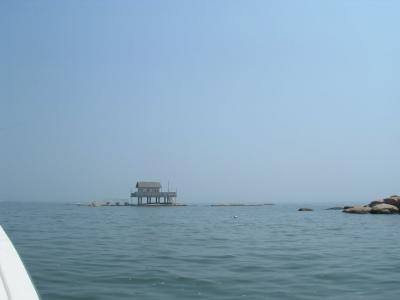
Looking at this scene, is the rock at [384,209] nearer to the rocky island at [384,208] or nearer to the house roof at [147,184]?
the rocky island at [384,208]

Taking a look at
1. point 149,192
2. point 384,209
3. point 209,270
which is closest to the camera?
point 209,270

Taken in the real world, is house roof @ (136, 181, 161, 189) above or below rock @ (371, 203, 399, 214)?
above

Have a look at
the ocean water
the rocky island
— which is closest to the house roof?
the rocky island

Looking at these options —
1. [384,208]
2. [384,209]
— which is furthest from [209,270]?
[384,208]

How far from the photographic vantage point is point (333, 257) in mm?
17875

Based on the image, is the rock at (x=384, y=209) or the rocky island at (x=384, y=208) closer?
the rock at (x=384, y=209)

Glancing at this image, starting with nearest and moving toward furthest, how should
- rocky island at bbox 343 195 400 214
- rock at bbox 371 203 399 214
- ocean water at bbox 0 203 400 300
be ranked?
ocean water at bbox 0 203 400 300 < rock at bbox 371 203 399 214 < rocky island at bbox 343 195 400 214

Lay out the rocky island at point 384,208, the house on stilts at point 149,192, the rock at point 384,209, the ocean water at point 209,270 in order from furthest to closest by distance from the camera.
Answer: the house on stilts at point 149,192
the rocky island at point 384,208
the rock at point 384,209
the ocean water at point 209,270

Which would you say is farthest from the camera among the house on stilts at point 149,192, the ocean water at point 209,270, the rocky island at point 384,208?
the house on stilts at point 149,192

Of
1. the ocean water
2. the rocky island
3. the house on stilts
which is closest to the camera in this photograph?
the ocean water

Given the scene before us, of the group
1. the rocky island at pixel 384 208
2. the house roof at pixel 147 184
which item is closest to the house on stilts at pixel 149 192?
the house roof at pixel 147 184

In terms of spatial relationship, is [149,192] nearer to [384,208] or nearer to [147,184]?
[147,184]

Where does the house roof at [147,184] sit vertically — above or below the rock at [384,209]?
above

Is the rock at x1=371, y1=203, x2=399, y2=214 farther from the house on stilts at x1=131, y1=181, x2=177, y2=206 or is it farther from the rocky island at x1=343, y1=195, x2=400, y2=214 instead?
the house on stilts at x1=131, y1=181, x2=177, y2=206
